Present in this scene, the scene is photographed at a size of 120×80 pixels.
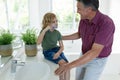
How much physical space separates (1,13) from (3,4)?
0.45 ft

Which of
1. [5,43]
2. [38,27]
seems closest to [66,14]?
[38,27]

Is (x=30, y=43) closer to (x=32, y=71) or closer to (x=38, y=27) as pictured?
(x=32, y=71)

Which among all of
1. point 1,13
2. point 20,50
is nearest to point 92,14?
point 20,50

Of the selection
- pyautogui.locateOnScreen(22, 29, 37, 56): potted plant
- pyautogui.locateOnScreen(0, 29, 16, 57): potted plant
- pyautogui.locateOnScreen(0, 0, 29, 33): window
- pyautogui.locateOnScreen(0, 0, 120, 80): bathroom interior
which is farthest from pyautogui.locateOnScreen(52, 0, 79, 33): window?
pyautogui.locateOnScreen(0, 29, 16, 57): potted plant

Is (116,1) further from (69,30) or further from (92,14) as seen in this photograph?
(92,14)

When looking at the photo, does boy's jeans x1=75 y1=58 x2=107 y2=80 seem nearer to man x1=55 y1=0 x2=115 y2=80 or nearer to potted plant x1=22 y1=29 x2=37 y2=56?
man x1=55 y1=0 x2=115 y2=80

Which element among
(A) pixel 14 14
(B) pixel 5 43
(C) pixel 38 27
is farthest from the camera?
(C) pixel 38 27

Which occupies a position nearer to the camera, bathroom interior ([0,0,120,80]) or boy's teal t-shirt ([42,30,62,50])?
bathroom interior ([0,0,120,80])

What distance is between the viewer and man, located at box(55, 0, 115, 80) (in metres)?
1.44

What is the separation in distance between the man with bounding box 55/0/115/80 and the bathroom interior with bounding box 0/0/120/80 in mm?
294

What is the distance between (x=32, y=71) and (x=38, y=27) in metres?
1.26

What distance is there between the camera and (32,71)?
5.37 feet

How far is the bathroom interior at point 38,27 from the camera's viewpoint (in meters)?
1.63

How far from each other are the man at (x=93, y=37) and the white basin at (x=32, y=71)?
25 centimetres
